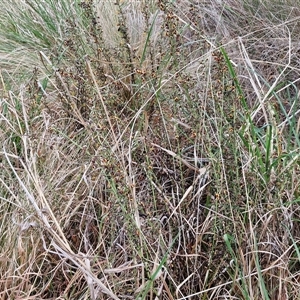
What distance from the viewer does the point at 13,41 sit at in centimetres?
231

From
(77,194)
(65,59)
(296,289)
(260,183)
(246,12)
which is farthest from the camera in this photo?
(246,12)

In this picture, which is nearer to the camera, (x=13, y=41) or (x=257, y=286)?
(x=257, y=286)

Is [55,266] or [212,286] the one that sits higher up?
[55,266]

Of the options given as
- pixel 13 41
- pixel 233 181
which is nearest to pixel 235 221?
pixel 233 181

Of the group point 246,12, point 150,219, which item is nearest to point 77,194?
point 150,219

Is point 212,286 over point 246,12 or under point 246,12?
under

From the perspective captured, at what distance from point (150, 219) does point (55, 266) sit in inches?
12.5

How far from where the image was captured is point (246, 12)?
227cm

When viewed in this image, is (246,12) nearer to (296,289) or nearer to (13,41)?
(13,41)

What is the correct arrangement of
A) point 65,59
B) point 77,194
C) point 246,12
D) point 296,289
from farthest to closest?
point 246,12
point 65,59
point 77,194
point 296,289

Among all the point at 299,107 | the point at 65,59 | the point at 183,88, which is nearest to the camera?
the point at 183,88

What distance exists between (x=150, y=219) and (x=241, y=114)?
464 millimetres

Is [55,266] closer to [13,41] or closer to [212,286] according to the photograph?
[212,286]

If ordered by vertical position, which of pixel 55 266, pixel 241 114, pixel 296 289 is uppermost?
pixel 241 114
